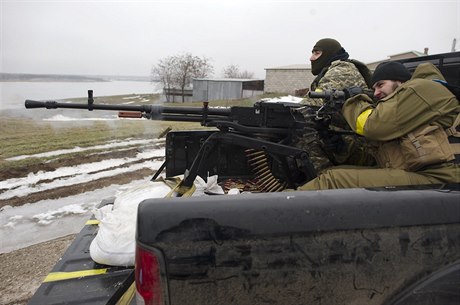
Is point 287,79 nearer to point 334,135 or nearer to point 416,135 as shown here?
point 334,135

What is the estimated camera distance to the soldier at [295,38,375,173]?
335cm

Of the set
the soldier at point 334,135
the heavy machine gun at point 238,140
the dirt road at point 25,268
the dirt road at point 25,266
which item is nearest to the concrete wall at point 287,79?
the soldier at point 334,135

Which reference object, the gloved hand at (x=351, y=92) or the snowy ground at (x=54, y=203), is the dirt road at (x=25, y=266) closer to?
the snowy ground at (x=54, y=203)

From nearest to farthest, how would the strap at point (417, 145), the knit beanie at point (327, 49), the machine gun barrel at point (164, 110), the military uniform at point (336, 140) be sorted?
1. the strap at point (417, 145)
2. the machine gun barrel at point (164, 110)
3. the military uniform at point (336, 140)
4. the knit beanie at point (327, 49)

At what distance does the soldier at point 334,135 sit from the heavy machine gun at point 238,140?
0.72ft

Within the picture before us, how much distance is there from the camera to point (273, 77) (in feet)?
151

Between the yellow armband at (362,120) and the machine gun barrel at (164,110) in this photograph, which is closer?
the yellow armband at (362,120)

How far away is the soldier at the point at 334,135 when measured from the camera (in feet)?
11.0

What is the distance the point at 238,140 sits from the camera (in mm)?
2951

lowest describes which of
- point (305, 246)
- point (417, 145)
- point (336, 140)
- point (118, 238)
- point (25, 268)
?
point (25, 268)

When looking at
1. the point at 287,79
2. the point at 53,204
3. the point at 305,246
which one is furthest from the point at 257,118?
the point at 287,79

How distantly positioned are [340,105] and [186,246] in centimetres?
201

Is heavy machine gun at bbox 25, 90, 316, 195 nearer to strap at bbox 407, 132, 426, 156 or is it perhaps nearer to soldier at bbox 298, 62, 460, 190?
soldier at bbox 298, 62, 460, 190

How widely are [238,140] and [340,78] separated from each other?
4.56 ft
